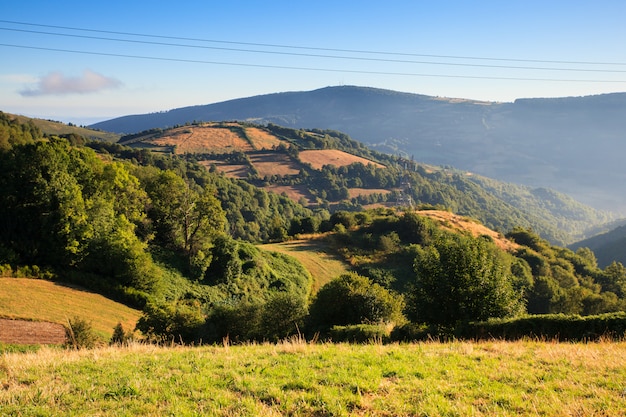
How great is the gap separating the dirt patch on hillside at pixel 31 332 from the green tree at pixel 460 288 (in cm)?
2463

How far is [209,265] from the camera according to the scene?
4475 cm

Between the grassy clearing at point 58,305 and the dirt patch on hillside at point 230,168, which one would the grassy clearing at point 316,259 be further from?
the dirt patch on hillside at point 230,168

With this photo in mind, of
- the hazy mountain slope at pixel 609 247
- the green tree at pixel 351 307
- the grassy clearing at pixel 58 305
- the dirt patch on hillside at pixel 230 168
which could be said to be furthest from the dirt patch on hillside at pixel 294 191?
the green tree at pixel 351 307

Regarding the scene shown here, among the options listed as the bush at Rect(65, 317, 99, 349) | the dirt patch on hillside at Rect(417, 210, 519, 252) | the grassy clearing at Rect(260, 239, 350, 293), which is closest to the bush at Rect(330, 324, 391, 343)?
the bush at Rect(65, 317, 99, 349)

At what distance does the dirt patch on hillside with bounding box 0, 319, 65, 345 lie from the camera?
23.7 metres

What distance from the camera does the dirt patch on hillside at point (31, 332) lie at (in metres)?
23.7

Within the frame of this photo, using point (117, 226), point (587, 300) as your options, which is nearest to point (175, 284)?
point (117, 226)

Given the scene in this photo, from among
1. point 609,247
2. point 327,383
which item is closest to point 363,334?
point 327,383

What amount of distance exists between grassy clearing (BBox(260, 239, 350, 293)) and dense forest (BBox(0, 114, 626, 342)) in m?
2.18

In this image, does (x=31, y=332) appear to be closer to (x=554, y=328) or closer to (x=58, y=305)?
(x=58, y=305)

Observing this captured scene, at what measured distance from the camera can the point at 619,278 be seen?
79500 mm

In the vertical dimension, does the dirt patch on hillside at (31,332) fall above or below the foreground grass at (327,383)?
below

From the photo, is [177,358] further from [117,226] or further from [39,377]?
[117,226]

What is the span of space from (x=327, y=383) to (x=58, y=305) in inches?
1188
